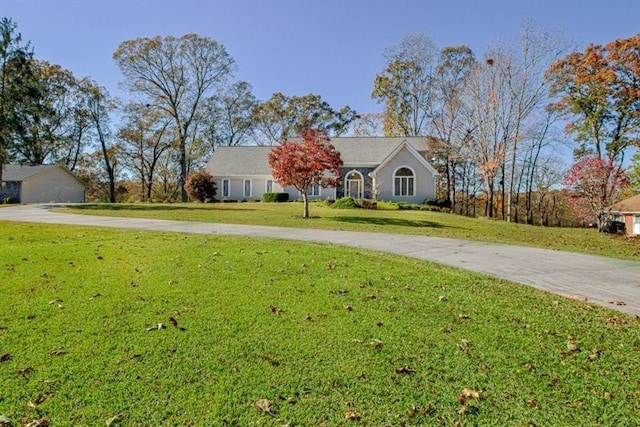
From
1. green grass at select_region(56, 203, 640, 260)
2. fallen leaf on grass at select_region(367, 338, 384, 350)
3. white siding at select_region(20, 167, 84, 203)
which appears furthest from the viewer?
white siding at select_region(20, 167, 84, 203)

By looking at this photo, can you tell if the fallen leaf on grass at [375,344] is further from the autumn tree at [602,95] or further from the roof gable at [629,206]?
the autumn tree at [602,95]

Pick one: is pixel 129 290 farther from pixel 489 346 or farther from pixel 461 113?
pixel 461 113

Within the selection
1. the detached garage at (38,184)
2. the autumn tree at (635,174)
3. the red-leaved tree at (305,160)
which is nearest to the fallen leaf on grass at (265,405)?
the red-leaved tree at (305,160)

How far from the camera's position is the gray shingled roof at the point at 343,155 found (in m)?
35.2

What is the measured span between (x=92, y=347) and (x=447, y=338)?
12.3ft

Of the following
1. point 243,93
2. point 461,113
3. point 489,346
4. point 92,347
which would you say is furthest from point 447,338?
point 243,93

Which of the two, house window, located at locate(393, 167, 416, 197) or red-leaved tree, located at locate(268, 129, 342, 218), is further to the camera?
house window, located at locate(393, 167, 416, 197)

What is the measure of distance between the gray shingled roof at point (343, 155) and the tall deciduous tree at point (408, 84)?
198 inches

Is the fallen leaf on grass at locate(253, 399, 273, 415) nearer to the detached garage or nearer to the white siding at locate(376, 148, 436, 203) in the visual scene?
the white siding at locate(376, 148, 436, 203)

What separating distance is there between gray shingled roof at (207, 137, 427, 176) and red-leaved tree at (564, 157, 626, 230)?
15949mm

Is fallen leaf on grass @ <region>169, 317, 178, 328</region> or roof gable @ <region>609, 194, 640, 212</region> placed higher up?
roof gable @ <region>609, 194, 640, 212</region>

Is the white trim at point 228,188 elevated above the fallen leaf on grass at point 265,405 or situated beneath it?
elevated above

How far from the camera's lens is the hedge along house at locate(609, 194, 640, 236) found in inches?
936

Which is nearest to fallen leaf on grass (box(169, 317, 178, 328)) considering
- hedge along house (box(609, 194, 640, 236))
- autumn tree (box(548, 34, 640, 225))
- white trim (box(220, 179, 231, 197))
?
hedge along house (box(609, 194, 640, 236))
